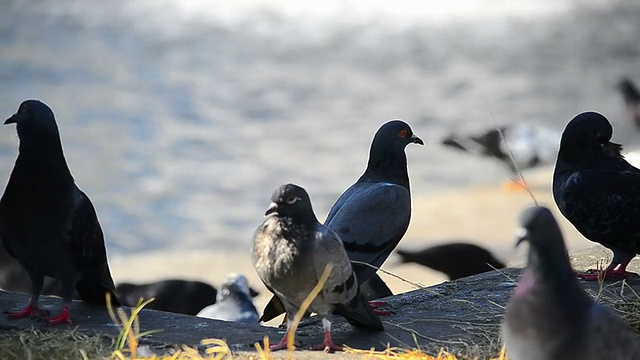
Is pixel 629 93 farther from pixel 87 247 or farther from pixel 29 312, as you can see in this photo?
pixel 29 312

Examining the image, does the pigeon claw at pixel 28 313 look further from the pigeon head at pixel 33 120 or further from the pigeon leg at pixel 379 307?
the pigeon leg at pixel 379 307

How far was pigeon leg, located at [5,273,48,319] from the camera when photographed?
4665mm

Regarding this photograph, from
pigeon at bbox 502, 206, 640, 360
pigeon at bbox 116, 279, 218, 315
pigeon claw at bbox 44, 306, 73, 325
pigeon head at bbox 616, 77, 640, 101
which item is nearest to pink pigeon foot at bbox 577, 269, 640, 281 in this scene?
pigeon at bbox 502, 206, 640, 360

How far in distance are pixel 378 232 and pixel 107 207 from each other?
598cm

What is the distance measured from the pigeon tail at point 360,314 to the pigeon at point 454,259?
2.70 m

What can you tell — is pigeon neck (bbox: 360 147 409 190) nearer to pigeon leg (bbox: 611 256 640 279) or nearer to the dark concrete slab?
the dark concrete slab

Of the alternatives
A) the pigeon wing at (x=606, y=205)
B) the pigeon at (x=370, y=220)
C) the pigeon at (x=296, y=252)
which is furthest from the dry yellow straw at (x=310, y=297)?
the pigeon wing at (x=606, y=205)

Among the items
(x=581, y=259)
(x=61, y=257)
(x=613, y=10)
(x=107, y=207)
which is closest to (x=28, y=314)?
(x=61, y=257)

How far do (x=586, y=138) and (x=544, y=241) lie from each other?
2613mm

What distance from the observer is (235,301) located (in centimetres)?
668

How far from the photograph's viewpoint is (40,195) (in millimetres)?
4543

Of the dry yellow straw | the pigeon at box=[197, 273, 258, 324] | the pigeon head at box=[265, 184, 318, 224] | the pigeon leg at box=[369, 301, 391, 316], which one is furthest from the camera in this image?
the pigeon at box=[197, 273, 258, 324]

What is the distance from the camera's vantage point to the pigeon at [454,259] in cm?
706

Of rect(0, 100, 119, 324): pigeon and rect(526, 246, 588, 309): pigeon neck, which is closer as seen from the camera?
rect(526, 246, 588, 309): pigeon neck
